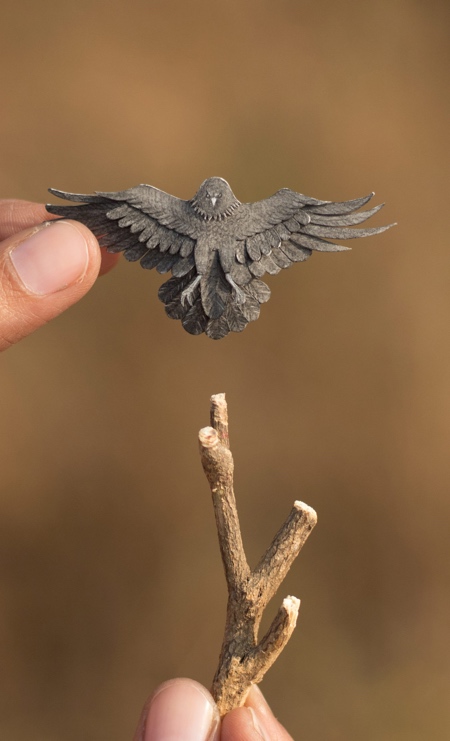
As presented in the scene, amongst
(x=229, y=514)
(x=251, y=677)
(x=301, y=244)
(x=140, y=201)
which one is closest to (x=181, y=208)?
(x=140, y=201)

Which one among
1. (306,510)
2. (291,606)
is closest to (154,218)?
(306,510)

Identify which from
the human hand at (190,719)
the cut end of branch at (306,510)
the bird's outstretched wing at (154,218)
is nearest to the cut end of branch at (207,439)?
the cut end of branch at (306,510)

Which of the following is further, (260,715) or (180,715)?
(260,715)

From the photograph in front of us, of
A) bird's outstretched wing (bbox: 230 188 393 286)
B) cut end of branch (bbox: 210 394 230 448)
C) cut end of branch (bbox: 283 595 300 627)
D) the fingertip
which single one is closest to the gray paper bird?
bird's outstretched wing (bbox: 230 188 393 286)

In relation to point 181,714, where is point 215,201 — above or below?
above

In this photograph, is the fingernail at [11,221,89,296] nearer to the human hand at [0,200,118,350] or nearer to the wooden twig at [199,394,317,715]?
the human hand at [0,200,118,350]

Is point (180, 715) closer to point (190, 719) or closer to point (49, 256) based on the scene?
point (190, 719)

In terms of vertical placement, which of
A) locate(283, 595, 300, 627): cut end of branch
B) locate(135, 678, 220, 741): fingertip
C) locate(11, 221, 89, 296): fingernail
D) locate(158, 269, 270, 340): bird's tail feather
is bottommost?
locate(135, 678, 220, 741): fingertip
